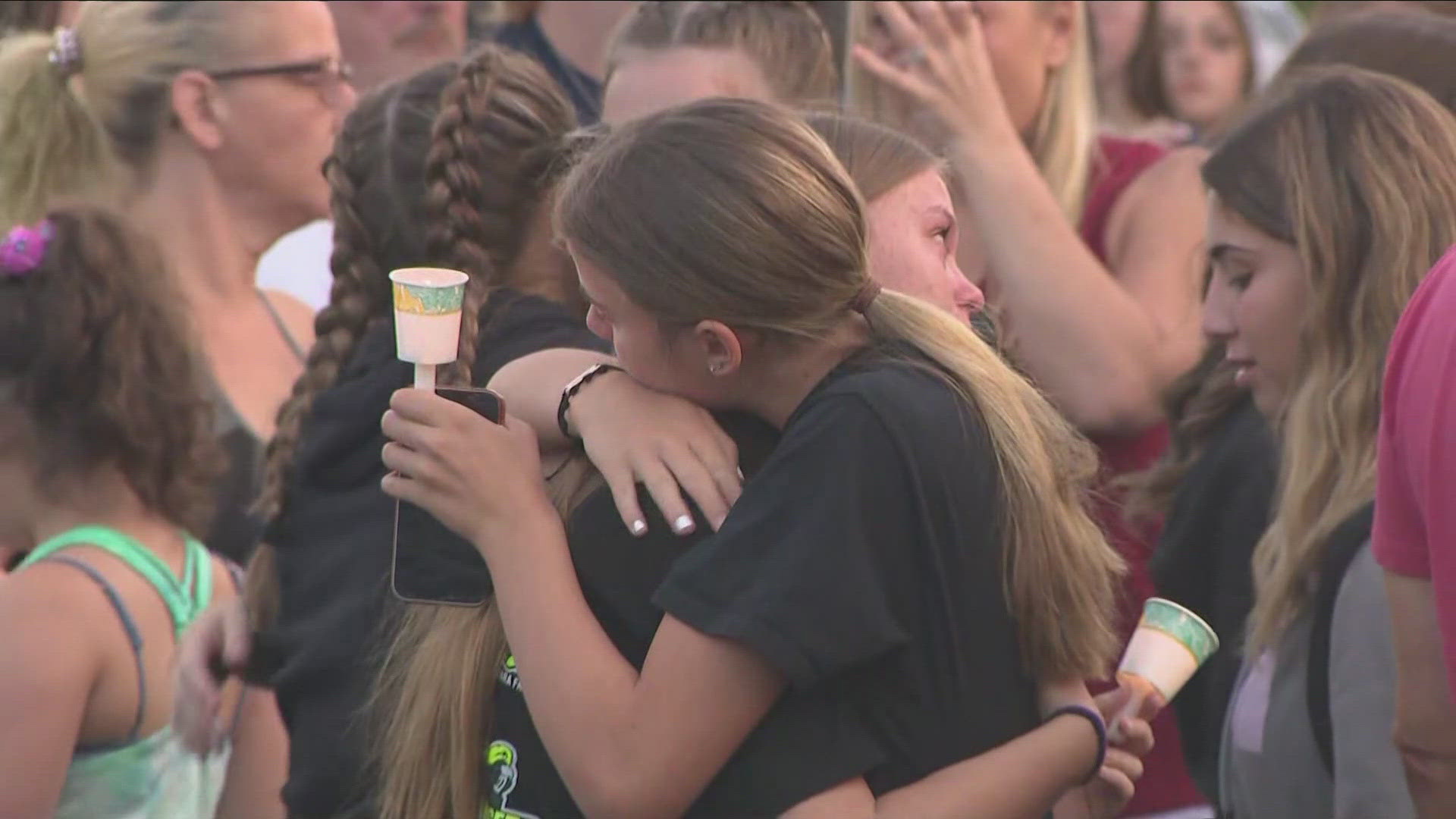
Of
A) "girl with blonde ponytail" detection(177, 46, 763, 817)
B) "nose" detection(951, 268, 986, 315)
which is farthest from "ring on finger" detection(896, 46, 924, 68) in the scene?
"nose" detection(951, 268, 986, 315)

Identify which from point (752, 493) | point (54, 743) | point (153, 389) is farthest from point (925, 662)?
point (153, 389)

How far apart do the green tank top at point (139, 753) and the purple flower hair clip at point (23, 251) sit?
0.44 metres

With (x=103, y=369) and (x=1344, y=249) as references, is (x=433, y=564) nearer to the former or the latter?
(x=103, y=369)

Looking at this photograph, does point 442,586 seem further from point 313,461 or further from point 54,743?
point 54,743

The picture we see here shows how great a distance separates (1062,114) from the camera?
12.3ft

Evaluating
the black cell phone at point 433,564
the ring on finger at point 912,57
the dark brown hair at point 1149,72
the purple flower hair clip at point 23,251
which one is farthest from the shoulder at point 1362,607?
the dark brown hair at point 1149,72

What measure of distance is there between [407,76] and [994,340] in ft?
3.28

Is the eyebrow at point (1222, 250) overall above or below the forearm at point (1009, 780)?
above

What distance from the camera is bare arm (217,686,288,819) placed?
A: 3102 mm

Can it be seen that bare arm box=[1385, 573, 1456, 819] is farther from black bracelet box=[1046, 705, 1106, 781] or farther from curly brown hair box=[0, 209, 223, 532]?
curly brown hair box=[0, 209, 223, 532]

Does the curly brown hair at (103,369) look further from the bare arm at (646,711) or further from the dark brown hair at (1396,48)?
the dark brown hair at (1396,48)

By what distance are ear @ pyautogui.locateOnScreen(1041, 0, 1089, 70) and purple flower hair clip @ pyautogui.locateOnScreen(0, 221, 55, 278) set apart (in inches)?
75.6

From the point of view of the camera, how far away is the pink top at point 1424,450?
6.07ft

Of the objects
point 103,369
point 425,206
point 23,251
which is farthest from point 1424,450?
point 23,251
